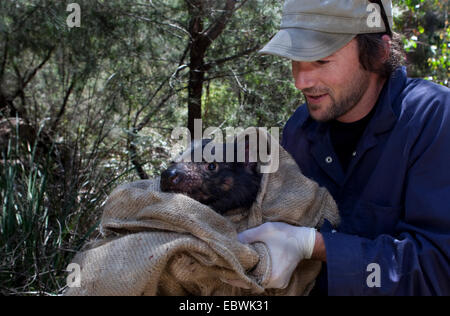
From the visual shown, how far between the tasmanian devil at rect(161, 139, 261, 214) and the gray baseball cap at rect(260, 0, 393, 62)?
608 millimetres

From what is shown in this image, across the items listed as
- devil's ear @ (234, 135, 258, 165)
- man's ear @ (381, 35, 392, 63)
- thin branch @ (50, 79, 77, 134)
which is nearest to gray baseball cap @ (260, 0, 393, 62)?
man's ear @ (381, 35, 392, 63)

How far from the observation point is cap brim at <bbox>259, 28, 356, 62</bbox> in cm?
235

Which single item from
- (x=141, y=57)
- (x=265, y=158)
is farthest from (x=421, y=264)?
(x=141, y=57)

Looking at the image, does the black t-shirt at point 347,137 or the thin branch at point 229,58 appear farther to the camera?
the thin branch at point 229,58

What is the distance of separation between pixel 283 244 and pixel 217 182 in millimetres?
495

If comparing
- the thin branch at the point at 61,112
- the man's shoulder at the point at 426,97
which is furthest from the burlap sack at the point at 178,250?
the thin branch at the point at 61,112

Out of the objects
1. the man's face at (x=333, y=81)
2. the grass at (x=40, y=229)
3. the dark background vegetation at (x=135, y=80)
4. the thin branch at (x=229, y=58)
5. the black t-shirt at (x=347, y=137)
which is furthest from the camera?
the thin branch at (x=229, y=58)

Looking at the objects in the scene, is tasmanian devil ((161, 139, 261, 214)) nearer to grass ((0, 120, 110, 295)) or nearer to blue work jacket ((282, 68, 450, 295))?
blue work jacket ((282, 68, 450, 295))

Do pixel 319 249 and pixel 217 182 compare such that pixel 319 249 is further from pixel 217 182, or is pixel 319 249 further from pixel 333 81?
pixel 333 81

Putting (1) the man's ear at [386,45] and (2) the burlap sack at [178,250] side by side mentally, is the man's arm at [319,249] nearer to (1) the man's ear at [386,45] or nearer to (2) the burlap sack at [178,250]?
(2) the burlap sack at [178,250]

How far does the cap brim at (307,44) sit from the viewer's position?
92.5 inches

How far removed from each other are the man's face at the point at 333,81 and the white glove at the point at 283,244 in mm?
749
